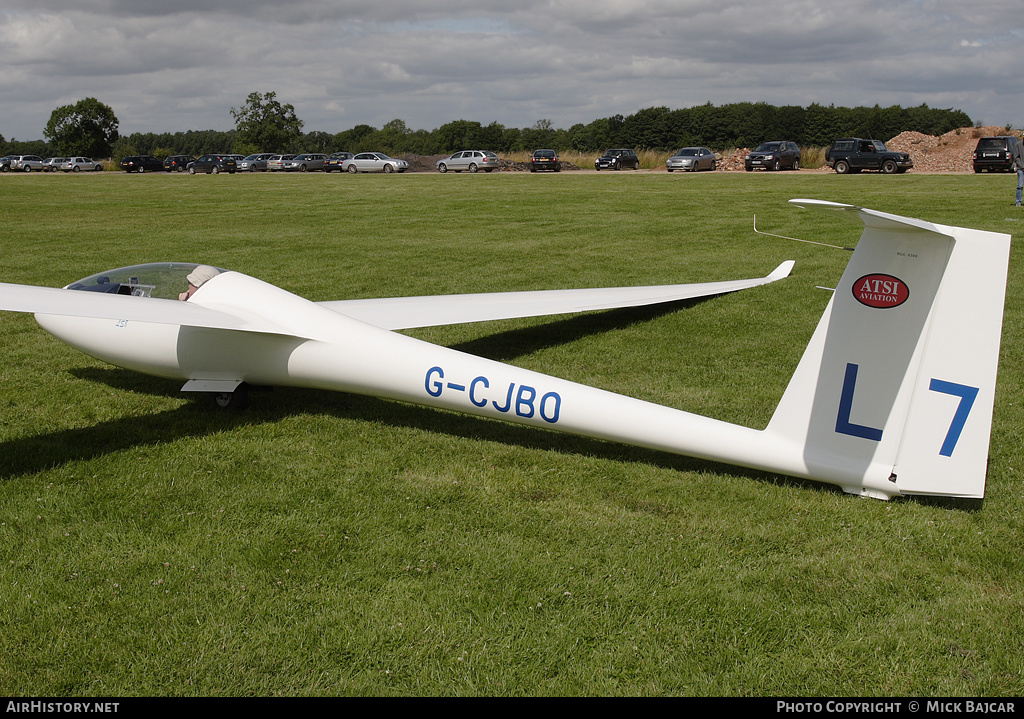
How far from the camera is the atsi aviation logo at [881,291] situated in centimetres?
489

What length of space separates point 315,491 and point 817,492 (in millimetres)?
3955

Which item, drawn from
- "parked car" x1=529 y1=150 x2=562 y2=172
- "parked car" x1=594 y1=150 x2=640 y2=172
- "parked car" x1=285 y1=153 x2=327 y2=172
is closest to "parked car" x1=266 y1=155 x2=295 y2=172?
"parked car" x1=285 y1=153 x2=327 y2=172

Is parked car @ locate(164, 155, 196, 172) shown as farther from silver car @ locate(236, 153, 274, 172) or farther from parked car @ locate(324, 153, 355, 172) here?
parked car @ locate(324, 153, 355, 172)

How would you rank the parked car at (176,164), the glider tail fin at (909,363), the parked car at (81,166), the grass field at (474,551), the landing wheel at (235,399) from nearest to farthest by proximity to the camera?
the grass field at (474,551) < the glider tail fin at (909,363) < the landing wheel at (235,399) < the parked car at (176,164) < the parked car at (81,166)

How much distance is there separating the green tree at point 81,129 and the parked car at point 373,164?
6600cm

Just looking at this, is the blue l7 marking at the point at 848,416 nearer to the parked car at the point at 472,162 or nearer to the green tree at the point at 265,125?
the parked car at the point at 472,162

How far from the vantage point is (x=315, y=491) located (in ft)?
20.1

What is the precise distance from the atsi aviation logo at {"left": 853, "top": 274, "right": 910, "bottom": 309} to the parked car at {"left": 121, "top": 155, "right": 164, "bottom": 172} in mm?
75463

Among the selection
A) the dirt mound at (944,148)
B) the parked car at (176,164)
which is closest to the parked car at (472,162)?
the parked car at (176,164)

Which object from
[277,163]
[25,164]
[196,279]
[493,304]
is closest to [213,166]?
[277,163]

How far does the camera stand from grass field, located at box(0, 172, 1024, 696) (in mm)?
4098

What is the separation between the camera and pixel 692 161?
157 ft

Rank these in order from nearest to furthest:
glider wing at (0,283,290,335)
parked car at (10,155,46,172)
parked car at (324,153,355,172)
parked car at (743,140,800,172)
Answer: glider wing at (0,283,290,335) < parked car at (743,140,800,172) < parked car at (324,153,355,172) < parked car at (10,155,46,172)
